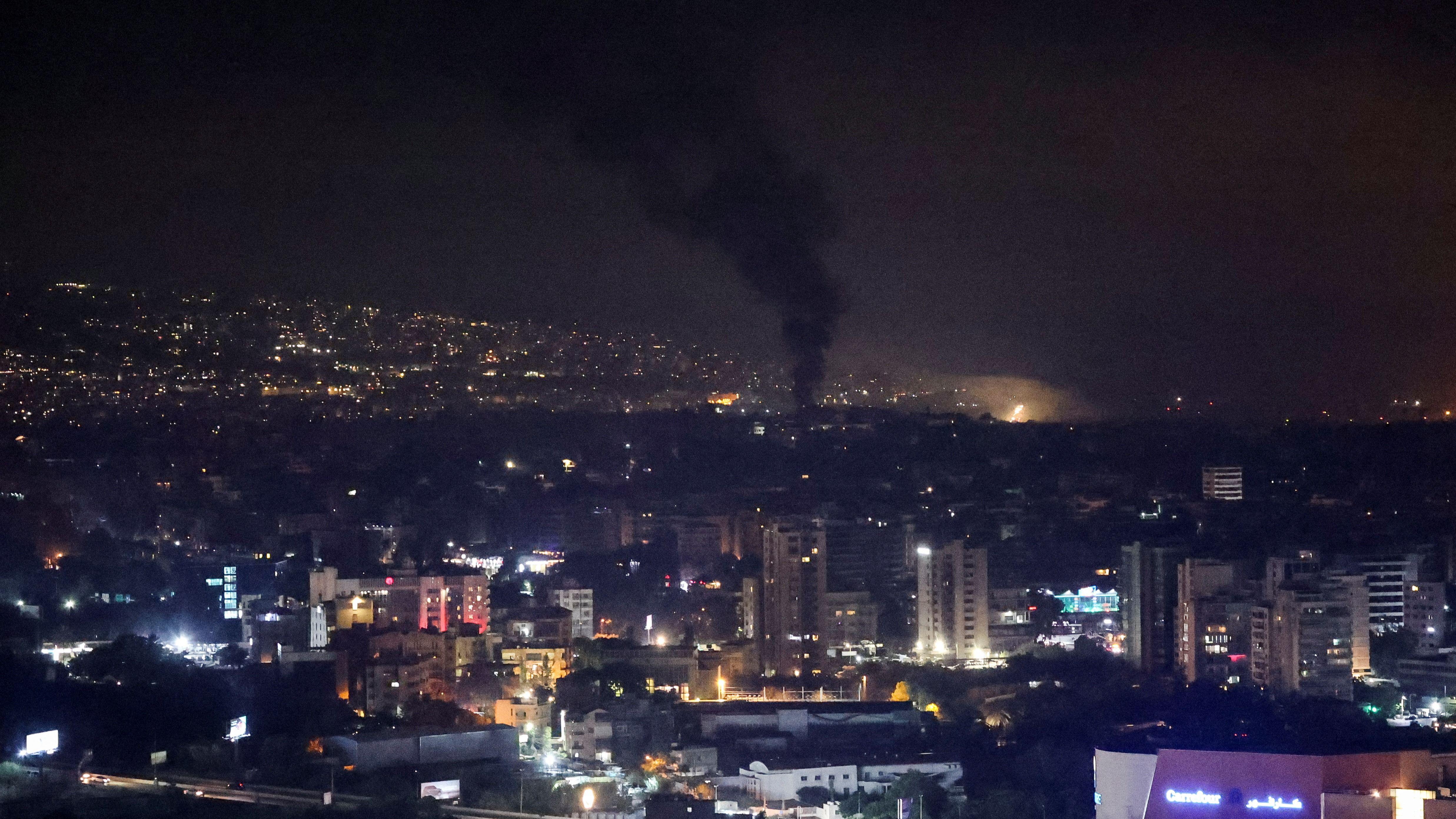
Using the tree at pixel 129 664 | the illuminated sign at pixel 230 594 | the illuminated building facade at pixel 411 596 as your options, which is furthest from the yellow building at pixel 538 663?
the illuminated sign at pixel 230 594

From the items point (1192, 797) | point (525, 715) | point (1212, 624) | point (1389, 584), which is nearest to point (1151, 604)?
point (1212, 624)

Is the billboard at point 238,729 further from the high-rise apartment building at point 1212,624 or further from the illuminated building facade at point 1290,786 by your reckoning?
the high-rise apartment building at point 1212,624

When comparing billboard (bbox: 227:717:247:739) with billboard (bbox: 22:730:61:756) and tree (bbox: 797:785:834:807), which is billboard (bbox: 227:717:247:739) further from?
tree (bbox: 797:785:834:807)

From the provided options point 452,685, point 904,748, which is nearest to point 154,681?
point 452,685

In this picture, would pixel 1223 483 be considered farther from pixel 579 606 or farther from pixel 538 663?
pixel 538 663

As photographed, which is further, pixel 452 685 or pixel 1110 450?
pixel 1110 450

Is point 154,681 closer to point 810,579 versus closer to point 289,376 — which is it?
point 810,579

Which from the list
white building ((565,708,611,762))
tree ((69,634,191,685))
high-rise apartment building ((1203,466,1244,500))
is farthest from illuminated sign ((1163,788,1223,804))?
high-rise apartment building ((1203,466,1244,500))
